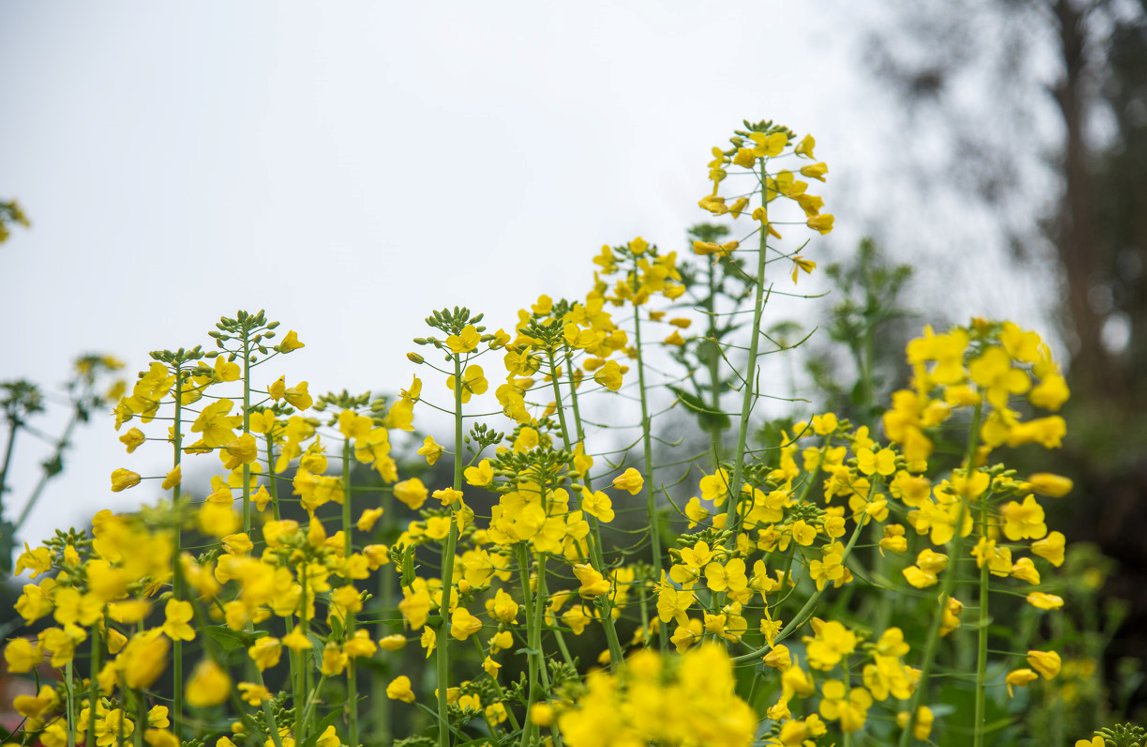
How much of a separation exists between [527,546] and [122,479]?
743 mm

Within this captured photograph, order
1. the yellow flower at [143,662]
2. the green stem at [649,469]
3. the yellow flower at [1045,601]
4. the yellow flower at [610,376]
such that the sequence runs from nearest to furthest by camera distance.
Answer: the yellow flower at [143,662], the yellow flower at [1045,601], the green stem at [649,469], the yellow flower at [610,376]

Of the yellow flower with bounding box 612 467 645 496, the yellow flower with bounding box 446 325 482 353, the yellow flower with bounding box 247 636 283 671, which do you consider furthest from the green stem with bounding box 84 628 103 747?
the yellow flower with bounding box 612 467 645 496

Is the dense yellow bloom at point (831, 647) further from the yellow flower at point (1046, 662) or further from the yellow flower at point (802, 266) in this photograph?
the yellow flower at point (802, 266)

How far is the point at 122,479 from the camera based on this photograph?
5.07ft

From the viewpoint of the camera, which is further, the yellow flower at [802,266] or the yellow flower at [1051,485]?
the yellow flower at [802,266]

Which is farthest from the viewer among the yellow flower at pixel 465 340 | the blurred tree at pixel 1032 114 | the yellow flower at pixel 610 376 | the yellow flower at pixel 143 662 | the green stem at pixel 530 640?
the blurred tree at pixel 1032 114

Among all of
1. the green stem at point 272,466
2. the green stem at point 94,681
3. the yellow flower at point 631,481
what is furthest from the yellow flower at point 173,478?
the yellow flower at point 631,481

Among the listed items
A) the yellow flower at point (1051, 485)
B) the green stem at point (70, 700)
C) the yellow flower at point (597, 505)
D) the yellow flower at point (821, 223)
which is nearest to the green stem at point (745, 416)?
the yellow flower at point (821, 223)

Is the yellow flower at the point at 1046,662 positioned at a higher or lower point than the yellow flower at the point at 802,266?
lower

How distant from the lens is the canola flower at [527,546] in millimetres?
1029

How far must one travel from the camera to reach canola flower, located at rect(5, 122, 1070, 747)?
103 cm

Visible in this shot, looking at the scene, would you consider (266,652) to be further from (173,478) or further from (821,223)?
(821,223)

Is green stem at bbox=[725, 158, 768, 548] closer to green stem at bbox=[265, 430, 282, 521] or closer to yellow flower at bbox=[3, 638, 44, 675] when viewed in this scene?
green stem at bbox=[265, 430, 282, 521]

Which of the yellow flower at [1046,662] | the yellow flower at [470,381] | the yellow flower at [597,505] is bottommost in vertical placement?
the yellow flower at [1046,662]
